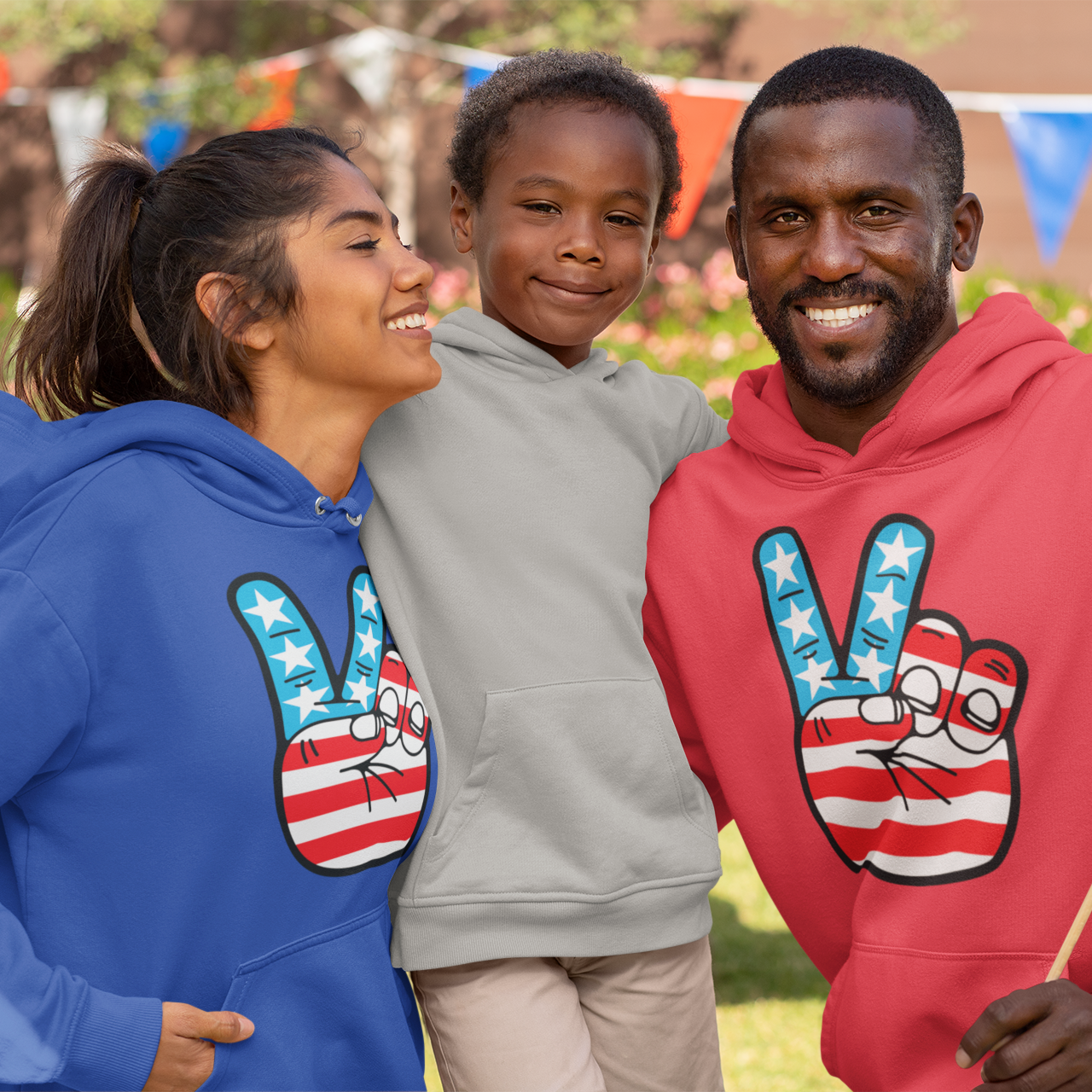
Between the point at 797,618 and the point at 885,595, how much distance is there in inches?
6.3

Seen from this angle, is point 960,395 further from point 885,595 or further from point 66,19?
point 66,19

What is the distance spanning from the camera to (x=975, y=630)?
1923mm

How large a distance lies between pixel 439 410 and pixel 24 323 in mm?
745

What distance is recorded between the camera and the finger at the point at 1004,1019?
167cm

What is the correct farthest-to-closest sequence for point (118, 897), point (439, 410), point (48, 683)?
1. point (439, 410)
2. point (118, 897)
3. point (48, 683)

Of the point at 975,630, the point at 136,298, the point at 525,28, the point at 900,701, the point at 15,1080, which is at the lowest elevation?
the point at 15,1080

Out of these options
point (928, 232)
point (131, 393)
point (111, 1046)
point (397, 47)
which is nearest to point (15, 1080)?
point (111, 1046)

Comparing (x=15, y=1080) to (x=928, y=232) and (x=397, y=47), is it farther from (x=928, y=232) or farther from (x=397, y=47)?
(x=397, y=47)

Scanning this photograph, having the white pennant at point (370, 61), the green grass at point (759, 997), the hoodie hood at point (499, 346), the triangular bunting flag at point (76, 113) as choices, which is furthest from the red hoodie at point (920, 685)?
the triangular bunting flag at point (76, 113)

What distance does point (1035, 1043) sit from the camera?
65.7 inches

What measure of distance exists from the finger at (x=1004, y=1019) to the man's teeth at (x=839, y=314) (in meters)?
1.09

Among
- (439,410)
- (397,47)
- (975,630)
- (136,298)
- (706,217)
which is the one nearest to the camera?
(975,630)

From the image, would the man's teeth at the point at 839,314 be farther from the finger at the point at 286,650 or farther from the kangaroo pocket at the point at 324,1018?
the kangaroo pocket at the point at 324,1018

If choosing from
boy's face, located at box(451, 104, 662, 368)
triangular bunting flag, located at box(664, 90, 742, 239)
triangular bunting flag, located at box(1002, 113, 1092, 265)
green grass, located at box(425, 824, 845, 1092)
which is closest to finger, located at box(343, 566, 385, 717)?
boy's face, located at box(451, 104, 662, 368)
